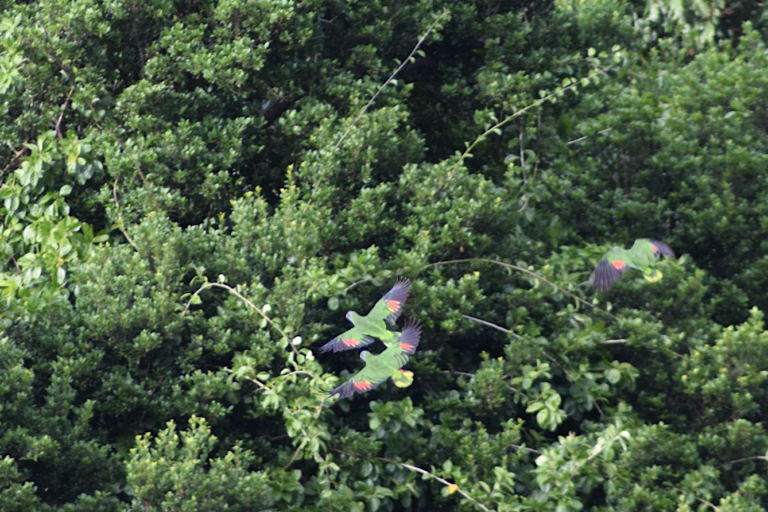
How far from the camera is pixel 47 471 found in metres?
3.89

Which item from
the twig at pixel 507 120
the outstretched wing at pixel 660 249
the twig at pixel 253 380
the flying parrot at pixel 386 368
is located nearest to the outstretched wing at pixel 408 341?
the flying parrot at pixel 386 368

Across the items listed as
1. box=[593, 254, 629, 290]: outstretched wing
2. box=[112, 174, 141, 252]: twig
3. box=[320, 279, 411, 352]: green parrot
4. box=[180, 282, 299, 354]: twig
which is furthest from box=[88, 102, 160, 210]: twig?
box=[593, 254, 629, 290]: outstretched wing

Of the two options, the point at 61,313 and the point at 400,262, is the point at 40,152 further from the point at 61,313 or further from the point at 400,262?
the point at 400,262

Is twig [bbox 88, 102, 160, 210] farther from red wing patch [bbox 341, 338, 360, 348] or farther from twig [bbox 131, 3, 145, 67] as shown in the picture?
red wing patch [bbox 341, 338, 360, 348]

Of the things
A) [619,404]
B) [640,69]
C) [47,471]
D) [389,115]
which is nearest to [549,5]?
[640,69]

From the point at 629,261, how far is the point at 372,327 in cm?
149

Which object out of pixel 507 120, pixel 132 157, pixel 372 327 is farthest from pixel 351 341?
pixel 507 120

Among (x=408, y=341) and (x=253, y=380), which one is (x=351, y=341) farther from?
(x=253, y=380)

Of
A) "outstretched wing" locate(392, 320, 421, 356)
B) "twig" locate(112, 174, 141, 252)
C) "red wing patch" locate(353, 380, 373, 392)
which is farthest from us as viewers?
"twig" locate(112, 174, 141, 252)

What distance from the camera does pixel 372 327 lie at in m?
4.13

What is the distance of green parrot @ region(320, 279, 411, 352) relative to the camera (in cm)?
409

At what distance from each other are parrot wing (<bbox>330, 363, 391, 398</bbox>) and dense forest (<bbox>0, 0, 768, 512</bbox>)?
0.25 ft

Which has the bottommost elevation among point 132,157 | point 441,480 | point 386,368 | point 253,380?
point 441,480

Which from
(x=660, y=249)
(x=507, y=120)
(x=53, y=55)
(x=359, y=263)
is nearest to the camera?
(x=359, y=263)
